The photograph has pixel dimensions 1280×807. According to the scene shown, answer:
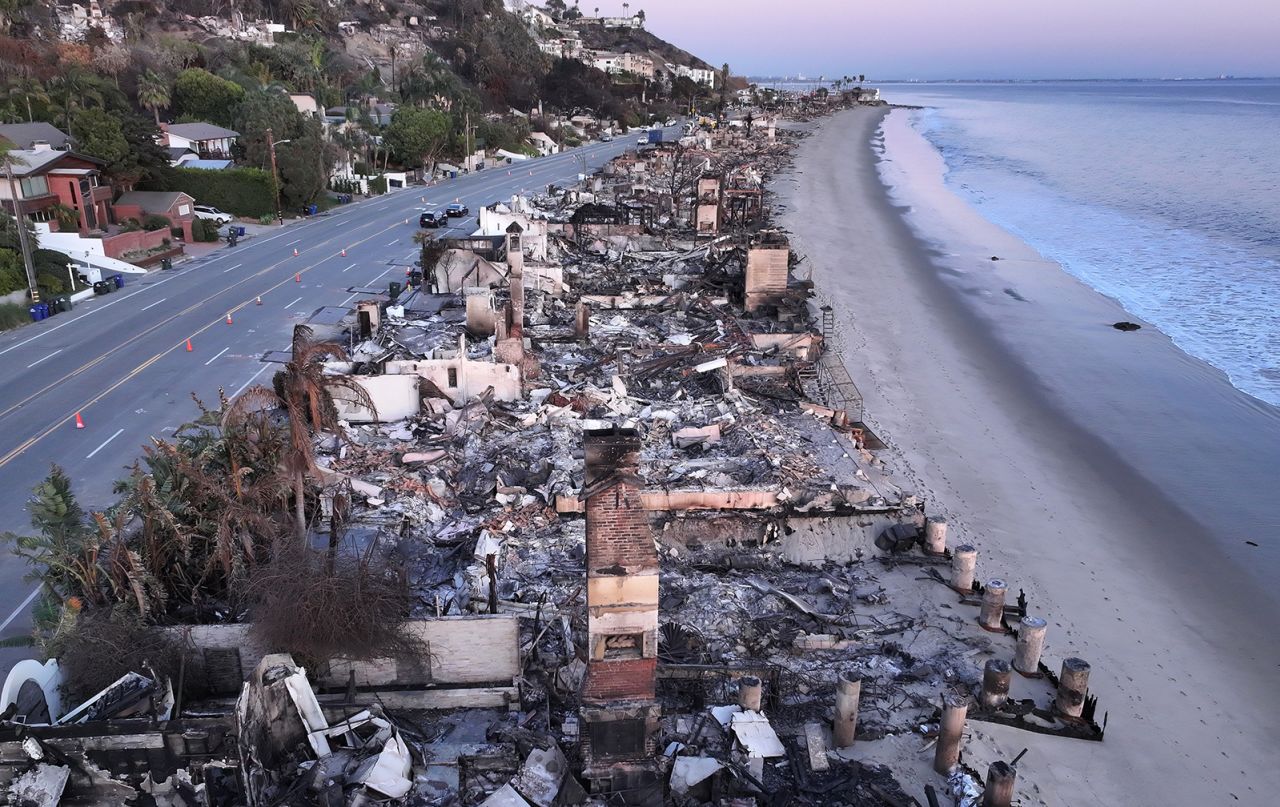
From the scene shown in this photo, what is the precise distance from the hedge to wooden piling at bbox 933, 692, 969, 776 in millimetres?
52733

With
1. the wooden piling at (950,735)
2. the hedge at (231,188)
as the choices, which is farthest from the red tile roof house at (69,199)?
the wooden piling at (950,735)

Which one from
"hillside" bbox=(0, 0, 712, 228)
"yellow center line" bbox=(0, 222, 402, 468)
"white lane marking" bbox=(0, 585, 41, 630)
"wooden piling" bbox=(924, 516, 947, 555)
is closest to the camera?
"white lane marking" bbox=(0, 585, 41, 630)

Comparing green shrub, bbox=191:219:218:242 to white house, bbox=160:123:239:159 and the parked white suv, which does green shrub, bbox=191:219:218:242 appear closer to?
the parked white suv

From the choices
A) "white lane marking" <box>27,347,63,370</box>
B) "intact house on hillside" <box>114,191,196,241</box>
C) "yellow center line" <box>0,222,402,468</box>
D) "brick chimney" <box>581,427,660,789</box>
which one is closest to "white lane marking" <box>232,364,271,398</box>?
"yellow center line" <box>0,222,402,468</box>

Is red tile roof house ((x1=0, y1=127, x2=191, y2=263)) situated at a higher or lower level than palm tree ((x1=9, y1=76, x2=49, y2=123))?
lower

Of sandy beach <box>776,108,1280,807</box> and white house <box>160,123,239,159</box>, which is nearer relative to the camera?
sandy beach <box>776,108,1280,807</box>

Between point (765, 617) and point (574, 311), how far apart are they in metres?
19.7

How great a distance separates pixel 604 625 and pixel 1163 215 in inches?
2412

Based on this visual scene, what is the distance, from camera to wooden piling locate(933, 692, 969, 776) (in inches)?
461

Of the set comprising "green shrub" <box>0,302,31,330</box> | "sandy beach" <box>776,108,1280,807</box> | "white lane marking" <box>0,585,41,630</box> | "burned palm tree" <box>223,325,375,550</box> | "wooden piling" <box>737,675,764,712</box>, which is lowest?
"sandy beach" <box>776,108,1280,807</box>

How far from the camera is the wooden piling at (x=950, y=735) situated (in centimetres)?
1172

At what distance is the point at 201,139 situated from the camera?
59.1 m

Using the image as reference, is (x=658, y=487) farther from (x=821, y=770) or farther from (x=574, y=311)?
(x=574, y=311)

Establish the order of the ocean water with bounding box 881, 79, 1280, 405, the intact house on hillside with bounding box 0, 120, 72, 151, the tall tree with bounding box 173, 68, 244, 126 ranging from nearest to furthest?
the ocean water with bounding box 881, 79, 1280, 405
the intact house on hillside with bounding box 0, 120, 72, 151
the tall tree with bounding box 173, 68, 244, 126
